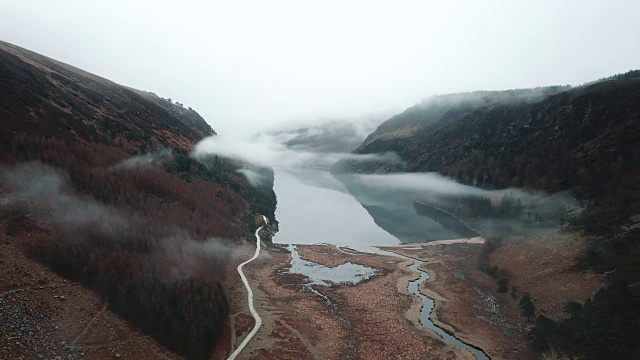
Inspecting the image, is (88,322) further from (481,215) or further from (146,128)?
(481,215)

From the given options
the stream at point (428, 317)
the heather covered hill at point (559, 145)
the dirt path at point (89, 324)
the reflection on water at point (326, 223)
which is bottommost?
the reflection on water at point (326, 223)

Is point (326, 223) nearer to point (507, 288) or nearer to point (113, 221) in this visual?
point (507, 288)

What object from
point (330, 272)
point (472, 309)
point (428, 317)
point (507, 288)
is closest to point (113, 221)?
point (330, 272)

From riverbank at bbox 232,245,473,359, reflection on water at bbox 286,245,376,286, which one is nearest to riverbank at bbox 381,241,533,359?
riverbank at bbox 232,245,473,359

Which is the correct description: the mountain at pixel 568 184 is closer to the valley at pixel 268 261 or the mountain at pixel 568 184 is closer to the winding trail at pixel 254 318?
the valley at pixel 268 261

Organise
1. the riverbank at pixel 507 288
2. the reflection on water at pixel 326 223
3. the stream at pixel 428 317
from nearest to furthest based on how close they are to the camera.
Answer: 1. the stream at pixel 428 317
2. the riverbank at pixel 507 288
3. the reflection on water at pixel 326 223

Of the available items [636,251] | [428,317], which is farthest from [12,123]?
[636,251]

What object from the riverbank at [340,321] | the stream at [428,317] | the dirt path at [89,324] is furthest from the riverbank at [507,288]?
the dirt path at [89,324]
